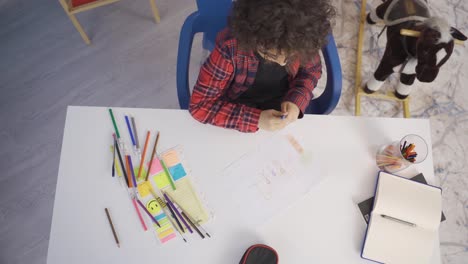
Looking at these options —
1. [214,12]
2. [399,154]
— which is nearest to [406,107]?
[399,154]

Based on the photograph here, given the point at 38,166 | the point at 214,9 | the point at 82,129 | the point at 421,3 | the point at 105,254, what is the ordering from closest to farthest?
the point at 105,254, the point at 82,129, the point at 214,9, the point at 421,3, the point at 38,166

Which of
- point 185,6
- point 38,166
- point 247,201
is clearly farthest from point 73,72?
point 247,201

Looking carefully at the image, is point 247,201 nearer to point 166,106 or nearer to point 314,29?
point 314,29

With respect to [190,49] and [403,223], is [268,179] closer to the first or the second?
[403,223]

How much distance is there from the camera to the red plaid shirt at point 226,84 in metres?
0.87

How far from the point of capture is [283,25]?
67 centimetres

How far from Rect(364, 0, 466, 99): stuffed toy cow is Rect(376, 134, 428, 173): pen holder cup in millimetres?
385

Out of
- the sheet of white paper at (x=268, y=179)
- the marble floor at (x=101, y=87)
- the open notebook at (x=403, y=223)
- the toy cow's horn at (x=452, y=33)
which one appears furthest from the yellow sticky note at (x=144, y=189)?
the toy cow's horn at (x=452, y=33)

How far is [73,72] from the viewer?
1.68 metres

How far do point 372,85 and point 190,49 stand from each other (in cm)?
90

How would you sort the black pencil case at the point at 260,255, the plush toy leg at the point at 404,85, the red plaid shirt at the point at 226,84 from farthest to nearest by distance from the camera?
the plush toy leg at the point at 404,85
the red plaid shirt at the point at 226,84
the black pencil case at the point at 260,255

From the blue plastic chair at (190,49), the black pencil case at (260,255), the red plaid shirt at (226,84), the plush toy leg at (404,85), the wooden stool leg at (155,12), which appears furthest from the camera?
the wooden stool leg at (155,12)

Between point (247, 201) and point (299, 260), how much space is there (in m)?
0.19

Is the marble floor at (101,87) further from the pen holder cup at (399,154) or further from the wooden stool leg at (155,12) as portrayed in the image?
the pen holder cup at (399,154)
